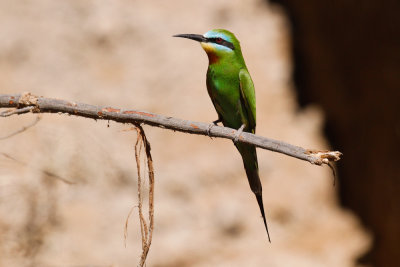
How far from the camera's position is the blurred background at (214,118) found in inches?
177

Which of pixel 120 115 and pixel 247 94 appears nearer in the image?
pixel 120 115

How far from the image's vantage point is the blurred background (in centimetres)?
450

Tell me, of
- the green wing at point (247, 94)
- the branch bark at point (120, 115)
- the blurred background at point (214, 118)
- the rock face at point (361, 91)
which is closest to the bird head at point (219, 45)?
the green wing at point (247, 94)

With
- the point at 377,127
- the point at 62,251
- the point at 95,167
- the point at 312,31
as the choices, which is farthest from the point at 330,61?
the point at 62,251

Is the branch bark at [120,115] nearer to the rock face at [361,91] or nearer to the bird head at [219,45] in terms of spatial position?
the bird head at [219,45]

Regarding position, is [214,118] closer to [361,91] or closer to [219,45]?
[361,91]

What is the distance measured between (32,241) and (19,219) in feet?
0.64

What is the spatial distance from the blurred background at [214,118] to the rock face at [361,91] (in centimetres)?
1

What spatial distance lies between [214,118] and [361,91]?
4.20ft

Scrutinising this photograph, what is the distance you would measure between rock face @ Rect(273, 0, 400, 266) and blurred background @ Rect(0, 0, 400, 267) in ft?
0.03

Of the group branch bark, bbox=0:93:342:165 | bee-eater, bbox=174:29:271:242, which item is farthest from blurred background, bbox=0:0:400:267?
branch bark, bbox=0:93:342:165

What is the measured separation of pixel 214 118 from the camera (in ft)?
16.0

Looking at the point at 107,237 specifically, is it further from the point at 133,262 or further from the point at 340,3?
the point at 340,3

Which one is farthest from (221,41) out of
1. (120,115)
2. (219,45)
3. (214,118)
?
(214,118)
